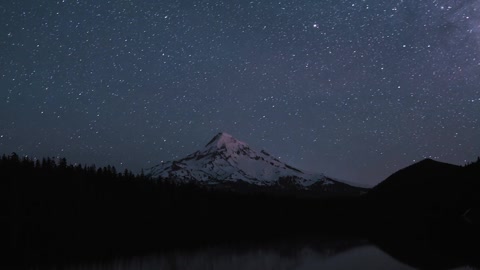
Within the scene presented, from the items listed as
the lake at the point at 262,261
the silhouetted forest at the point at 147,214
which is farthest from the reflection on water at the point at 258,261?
the silhouetted forest at the point at 147,214

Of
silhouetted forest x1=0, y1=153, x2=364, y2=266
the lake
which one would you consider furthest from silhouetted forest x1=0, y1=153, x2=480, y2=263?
the lake

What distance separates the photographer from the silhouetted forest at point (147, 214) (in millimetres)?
69688

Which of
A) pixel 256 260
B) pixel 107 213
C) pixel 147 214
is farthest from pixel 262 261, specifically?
pixel 147 214

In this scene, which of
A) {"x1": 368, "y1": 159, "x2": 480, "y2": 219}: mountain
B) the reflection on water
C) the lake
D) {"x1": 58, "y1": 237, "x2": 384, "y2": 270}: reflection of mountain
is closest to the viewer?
the lake

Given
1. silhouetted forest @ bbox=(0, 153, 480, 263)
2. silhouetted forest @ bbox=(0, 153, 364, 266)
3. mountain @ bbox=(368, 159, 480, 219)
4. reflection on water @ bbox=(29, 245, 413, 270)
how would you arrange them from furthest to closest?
1. mountain @ bbox=(368, 159, 480, 219)
2. silhouetted forest @ bbox=(0, 153, 480, 263)
3. silhouetted forest @ bbox=(0, 153, 364, 266)
4. reflection on water @ bbox=(29, 245, 413, 270)

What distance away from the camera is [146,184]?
364ft

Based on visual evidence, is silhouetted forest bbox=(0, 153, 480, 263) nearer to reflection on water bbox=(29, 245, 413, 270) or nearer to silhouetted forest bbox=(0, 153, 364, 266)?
silhouetted forest bbox=(0, 153, 364, 266)

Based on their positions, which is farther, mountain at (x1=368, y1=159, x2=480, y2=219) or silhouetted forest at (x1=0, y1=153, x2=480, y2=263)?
mountain at (x1=368, y1=159, x2=480, y2=219)

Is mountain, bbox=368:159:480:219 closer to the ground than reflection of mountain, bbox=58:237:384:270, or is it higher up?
higher up

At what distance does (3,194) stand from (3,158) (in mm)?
6831

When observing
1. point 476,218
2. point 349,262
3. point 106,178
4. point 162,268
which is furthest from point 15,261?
point 476,218

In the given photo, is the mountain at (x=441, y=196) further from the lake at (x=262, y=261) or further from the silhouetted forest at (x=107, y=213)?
the lake at (x=262, y=261)

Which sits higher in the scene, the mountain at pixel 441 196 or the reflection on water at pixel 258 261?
the mountain at pixel 441 196

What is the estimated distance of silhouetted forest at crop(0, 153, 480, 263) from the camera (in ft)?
229
